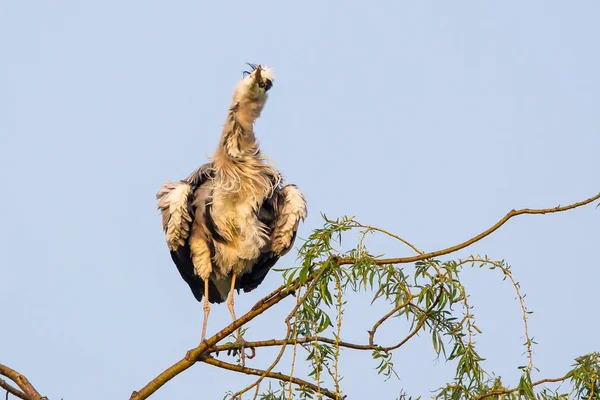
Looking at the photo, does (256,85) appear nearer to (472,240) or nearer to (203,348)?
(203,348)

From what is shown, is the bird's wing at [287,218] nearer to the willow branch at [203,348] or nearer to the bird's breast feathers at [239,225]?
the bird's breast feathers at [239,225]

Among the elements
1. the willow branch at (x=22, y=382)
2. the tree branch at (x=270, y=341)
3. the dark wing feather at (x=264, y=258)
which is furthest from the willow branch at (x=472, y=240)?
the dark wing feather at (x=264, y=258)

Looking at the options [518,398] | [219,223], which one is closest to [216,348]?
[219,223]

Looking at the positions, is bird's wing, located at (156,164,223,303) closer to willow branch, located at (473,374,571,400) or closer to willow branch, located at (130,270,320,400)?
willow branch, located at (130,270,320,400)

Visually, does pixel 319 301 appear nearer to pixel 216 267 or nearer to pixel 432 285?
pixel 432 285

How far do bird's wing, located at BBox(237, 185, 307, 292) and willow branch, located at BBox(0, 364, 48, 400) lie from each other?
2.78 m

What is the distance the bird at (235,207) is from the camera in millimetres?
8422

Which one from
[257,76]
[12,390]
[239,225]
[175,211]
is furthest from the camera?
[257,76]

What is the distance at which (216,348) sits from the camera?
23.5 feet

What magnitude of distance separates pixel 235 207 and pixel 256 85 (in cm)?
107

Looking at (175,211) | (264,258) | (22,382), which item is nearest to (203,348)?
(22,382)

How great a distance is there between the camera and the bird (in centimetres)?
842

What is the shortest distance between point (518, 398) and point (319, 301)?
1167 millimetres

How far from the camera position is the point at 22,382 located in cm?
633
